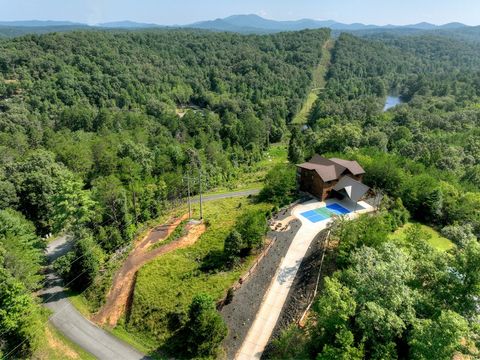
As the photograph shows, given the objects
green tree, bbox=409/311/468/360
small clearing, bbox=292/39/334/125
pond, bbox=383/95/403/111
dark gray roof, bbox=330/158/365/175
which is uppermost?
green tree, bbox=409/311/468/360

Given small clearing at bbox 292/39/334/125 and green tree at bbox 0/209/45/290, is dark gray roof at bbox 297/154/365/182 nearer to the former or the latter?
Answer: green tree at bbox 0/209/45/290

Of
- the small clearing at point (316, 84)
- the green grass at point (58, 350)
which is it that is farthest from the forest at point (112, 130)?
the small clearing at point (316, 84)

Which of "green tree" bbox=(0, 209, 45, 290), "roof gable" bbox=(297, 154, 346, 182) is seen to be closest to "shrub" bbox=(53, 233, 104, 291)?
"green tree" bbox=(0, 209, 45, 290)

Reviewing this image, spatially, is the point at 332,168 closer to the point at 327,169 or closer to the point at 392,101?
the point at 327,169

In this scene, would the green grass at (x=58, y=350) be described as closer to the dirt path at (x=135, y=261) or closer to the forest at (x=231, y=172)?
the forest at (x=231, y=172)

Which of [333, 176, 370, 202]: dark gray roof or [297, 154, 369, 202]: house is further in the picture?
[297, 154, 369, 202]: house

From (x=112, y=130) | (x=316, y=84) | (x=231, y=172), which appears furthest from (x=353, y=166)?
(x=316, y=84)

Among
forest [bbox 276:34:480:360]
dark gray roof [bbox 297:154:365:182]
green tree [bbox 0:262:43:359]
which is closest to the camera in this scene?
forest [bbox 276:34:480:360]
